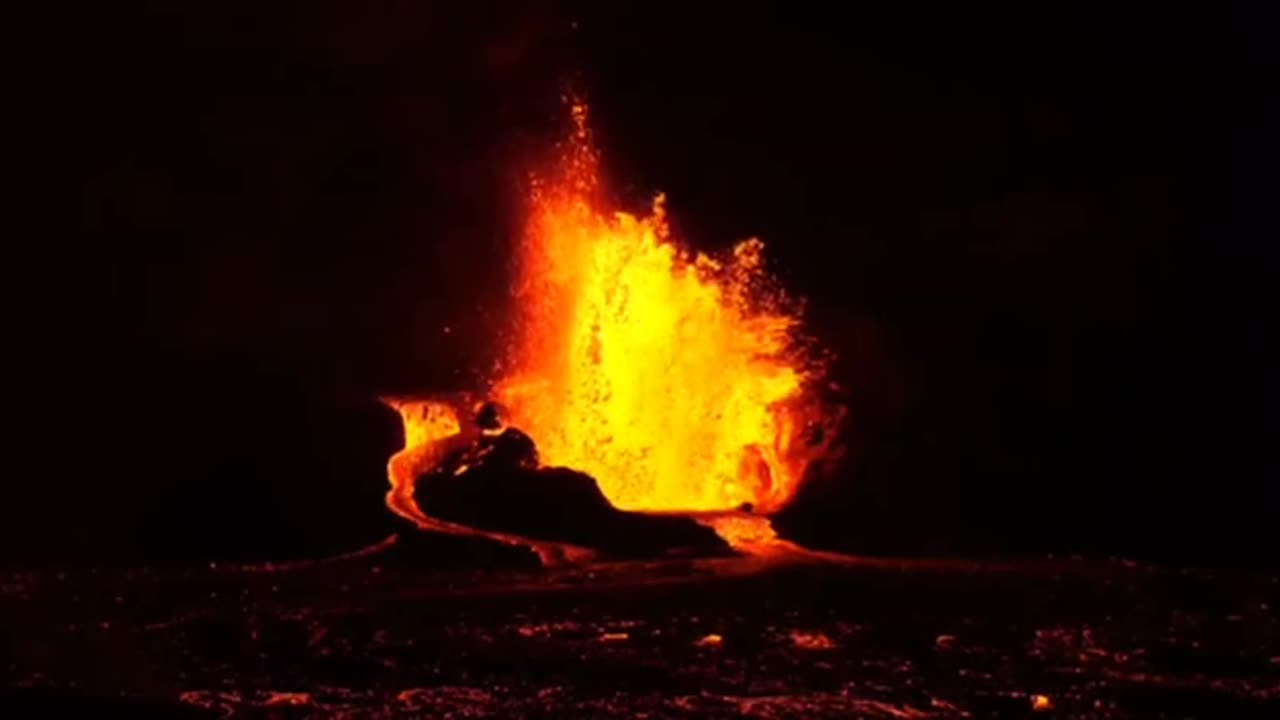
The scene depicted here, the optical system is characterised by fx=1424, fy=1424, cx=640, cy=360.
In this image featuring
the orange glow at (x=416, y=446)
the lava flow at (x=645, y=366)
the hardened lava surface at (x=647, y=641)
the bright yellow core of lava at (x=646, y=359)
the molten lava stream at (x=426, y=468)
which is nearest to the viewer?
the hardened lava surface at (x=647, y=641)

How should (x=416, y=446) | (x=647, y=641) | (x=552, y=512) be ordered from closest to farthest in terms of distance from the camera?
(x=647, y=641) < (x=552, y=512) < (x=416, y=446)

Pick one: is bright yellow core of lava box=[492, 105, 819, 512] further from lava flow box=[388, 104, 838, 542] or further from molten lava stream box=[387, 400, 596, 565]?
molten lava stream box=[387, 400, 596, 565]

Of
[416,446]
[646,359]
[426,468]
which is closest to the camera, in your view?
[426,468]

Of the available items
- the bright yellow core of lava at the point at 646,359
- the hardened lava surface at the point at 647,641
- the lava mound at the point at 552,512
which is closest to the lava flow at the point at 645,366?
the bright yellow core of lava at the point at 646,359

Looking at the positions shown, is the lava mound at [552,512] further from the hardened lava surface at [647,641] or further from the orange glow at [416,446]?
the hardened lava surface at [647,641]

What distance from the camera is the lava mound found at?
2264 cm

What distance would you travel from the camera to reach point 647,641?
14859 millimetres

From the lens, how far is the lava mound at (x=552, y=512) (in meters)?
22.6

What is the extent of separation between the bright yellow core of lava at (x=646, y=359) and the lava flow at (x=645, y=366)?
3cm

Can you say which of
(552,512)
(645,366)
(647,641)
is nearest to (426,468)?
(552,512)

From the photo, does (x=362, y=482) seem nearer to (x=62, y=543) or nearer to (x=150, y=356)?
(x=62, y=543)

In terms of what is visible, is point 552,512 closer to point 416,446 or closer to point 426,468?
point 426,468

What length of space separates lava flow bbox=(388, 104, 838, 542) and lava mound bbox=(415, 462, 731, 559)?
3138 millimetres

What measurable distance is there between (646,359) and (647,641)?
64.8 ft
